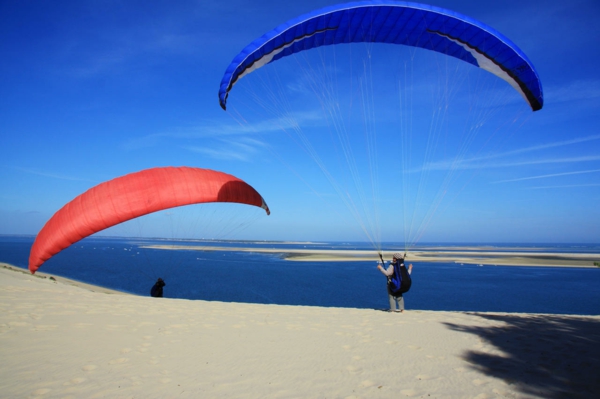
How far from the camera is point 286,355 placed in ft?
16.1

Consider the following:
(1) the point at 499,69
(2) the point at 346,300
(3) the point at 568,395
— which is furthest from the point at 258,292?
(3) the point at 568,395

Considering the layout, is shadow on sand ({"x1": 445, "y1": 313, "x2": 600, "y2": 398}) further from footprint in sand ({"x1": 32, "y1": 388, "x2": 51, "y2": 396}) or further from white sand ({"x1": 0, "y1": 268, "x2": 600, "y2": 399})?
footprint in sand ({"x1": 32, "y1": 388, "x2": 51, "y2": 396})

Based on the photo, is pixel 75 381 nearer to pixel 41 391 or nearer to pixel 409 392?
pixel 41 391

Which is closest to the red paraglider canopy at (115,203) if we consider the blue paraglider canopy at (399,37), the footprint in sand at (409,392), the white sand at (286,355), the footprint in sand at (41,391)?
the white sand at (286,355)

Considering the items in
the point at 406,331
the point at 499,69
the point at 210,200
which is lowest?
the point at 406,331

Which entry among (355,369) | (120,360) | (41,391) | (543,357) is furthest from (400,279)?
(41,391)

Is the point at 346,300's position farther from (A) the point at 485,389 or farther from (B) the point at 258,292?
(A) the point at 485,389

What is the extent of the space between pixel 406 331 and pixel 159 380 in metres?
4.28

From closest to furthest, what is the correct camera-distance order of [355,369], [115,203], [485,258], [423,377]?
[423,377] → [355,369] → [115,203] → [485,258]

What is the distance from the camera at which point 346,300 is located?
19.0m

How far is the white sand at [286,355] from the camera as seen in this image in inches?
147

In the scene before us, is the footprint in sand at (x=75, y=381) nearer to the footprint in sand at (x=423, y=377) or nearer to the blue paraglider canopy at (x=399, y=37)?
the footprint in sand at (x=423, y=377)

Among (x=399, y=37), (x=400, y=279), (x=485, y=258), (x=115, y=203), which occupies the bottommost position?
(x=485, y=258)

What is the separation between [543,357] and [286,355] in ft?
11.5
